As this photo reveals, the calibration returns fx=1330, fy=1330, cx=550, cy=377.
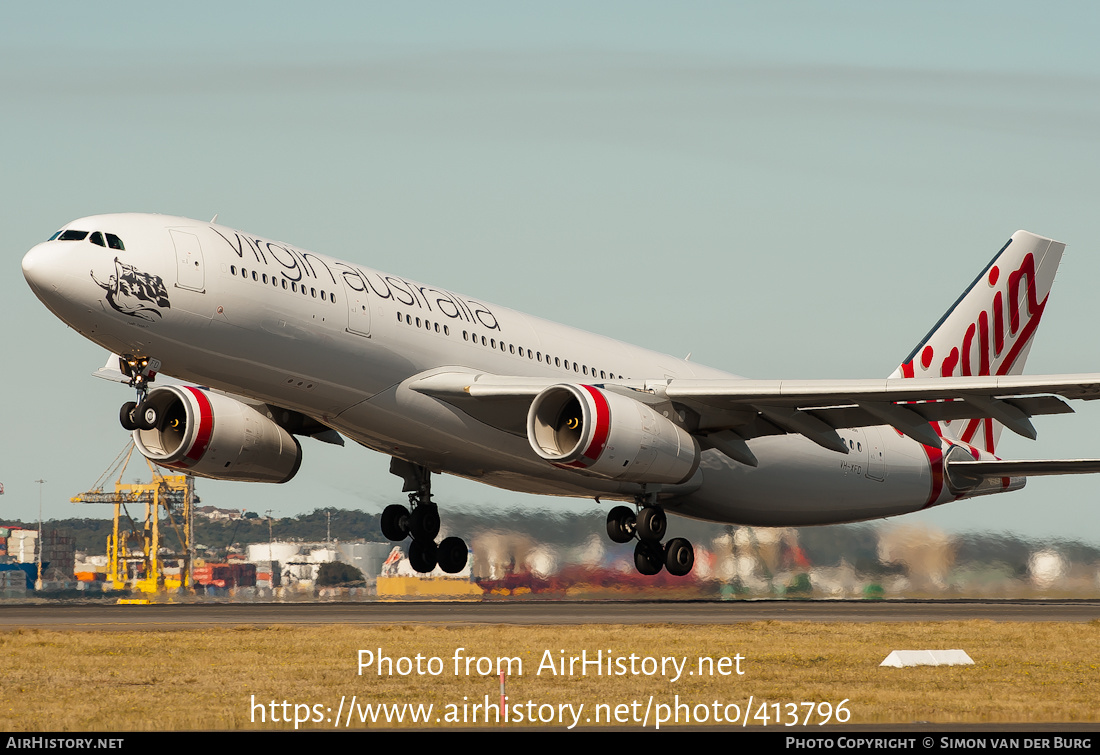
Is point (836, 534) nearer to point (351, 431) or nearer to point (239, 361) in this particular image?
point (351, 431)

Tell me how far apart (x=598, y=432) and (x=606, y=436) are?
202 millimetres

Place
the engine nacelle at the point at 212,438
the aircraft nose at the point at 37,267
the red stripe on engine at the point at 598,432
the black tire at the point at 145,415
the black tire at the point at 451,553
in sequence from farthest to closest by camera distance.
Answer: the black tire at the point at 451,553
the engine nacelle at the point at 212,438
the red stripe on engine at the point at 598,432
the black tire at the point at 145,415
the aircraft nose at the point at 37,267

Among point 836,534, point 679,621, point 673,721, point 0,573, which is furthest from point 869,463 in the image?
point 0,573

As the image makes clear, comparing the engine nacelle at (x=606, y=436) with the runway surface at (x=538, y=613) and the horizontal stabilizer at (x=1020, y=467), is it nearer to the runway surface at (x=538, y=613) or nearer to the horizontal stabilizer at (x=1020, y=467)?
the runway surface at (x=538, y=613)

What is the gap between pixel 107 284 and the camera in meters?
22.6

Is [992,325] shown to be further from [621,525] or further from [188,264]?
[188,264]

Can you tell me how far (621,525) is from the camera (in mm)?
30766

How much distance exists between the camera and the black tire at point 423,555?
33844mm

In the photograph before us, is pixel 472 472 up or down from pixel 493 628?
up

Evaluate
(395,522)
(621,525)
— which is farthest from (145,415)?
(621,525)

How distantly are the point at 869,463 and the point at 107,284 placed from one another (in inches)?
833

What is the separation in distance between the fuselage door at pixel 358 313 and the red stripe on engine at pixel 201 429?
601 cm

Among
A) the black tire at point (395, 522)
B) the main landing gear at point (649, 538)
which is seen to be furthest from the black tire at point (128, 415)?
the main landing gear at point (649, 538)

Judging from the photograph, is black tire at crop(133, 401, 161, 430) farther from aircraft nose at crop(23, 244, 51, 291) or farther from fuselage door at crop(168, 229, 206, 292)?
aircraft nose at crop(23, 244, 51, 291)
